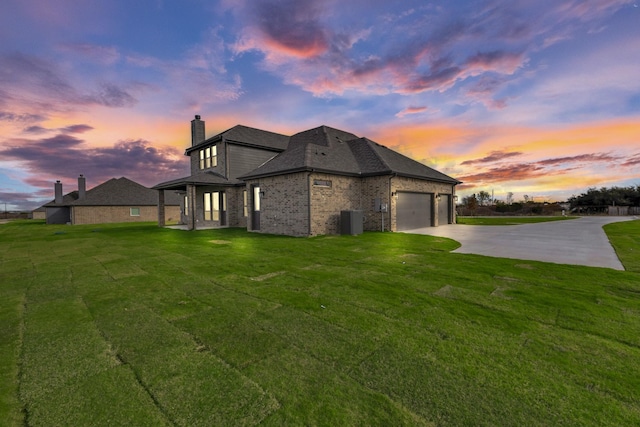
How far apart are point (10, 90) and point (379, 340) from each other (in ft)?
74.8

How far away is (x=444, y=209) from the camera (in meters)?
22.9

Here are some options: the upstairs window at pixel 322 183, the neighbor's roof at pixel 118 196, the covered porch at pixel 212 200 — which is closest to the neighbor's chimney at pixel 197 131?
the covered porch at pixel 212 200

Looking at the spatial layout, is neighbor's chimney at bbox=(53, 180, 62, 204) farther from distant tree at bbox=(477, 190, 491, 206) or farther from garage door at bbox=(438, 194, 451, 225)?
distant tree at bbox=(477, 190, 491, 206)

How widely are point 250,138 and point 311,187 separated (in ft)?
38.4

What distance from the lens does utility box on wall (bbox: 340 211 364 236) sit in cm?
1538

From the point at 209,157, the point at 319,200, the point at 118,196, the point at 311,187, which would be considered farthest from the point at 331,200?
the point at 118,196

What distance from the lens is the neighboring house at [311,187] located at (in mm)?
15734

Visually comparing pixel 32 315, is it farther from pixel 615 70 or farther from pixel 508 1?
pixel 615 70

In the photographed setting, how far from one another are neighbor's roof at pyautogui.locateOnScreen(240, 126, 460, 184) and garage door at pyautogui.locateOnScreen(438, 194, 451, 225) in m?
1.48

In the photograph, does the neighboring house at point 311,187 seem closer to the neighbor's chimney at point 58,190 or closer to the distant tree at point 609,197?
the neighbor's chimney at point 58,190

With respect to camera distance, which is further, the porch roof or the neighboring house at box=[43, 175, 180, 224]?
the neighboring house at box=[43, 175, 180, 224]

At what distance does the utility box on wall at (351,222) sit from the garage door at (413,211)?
138 inches

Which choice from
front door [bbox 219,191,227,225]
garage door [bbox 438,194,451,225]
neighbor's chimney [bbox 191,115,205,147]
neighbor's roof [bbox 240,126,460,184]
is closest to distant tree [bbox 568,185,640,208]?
garage door [bbox 438,194,451,225]

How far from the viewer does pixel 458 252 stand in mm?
9508
